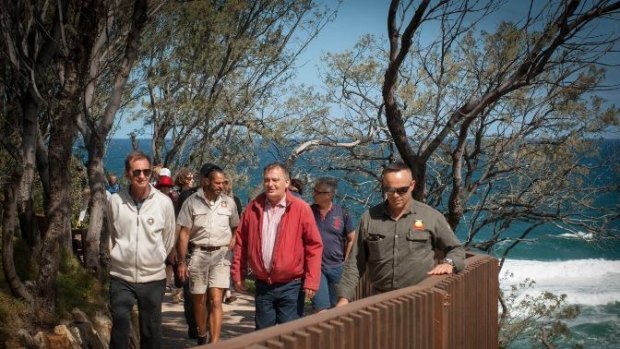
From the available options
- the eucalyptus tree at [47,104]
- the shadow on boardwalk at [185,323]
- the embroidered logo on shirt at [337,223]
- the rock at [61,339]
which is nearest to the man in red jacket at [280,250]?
the embroidered logo on shirt at [337,223]

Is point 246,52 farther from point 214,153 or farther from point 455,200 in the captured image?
point 455,200

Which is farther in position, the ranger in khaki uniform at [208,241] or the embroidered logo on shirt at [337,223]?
the embroidered logo on shirt at [337,223]

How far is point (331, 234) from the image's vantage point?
315 inches

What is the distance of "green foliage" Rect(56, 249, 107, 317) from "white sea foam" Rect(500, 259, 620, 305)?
112 feet

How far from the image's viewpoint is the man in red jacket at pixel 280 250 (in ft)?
19.0

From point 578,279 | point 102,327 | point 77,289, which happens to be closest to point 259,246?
point 102,327

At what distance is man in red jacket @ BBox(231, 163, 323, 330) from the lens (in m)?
5.78

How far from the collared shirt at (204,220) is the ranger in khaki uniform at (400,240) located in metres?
2.49

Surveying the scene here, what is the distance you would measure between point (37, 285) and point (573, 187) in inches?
622

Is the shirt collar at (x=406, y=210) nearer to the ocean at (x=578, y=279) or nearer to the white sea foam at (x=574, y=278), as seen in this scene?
the ocean at (x=578, y=279)

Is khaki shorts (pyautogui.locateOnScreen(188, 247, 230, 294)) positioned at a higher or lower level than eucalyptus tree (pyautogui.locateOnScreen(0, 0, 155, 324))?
lower

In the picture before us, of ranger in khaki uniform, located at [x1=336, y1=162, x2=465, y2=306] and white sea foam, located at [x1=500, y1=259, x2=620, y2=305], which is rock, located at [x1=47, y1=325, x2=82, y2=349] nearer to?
ranger in khaki uniform, located at [x1=336, y1=162, x2=465, y2=306]

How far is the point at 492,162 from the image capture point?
688 inches

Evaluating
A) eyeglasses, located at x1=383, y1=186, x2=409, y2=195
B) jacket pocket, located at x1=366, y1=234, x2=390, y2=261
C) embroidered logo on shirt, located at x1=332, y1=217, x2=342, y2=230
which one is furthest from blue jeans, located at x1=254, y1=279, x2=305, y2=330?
embroidered logo on shirt, located at x1=332, y1=217, x2=342, y2=230
